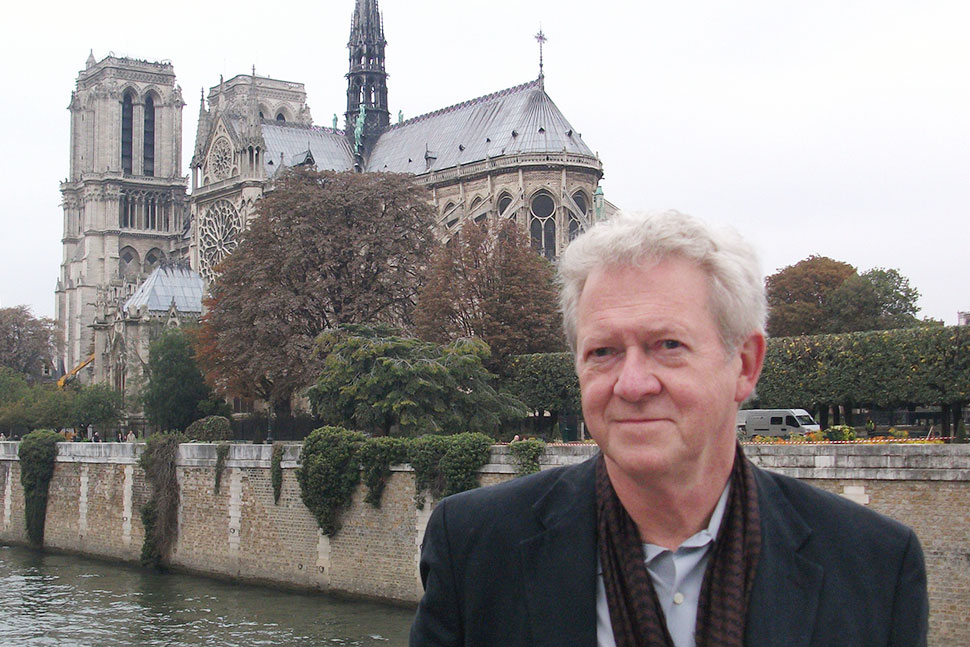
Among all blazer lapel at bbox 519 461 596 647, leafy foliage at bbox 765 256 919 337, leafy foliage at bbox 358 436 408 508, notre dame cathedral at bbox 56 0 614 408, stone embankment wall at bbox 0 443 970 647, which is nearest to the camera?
blazer lapel at bbox 519 461 596 647

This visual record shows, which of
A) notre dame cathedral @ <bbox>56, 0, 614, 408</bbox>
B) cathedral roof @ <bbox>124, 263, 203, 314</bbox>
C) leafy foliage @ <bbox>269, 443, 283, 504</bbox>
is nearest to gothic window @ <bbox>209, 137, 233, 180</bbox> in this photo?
notre dame cathedral @ <bbox>56, 0, 614, 408</bbox>

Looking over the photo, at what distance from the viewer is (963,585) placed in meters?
15.8

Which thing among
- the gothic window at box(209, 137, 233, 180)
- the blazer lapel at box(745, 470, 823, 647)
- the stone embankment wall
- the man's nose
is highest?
the gothic window at box(209, 137, 233, 180)

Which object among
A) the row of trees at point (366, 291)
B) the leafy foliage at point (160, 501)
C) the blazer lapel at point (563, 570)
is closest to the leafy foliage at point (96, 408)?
the row of trees at point (366, 291)

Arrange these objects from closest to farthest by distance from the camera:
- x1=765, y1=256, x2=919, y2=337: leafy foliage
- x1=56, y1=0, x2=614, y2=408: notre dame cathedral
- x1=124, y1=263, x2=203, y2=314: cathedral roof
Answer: x1=765, y1=256, x2=919, y2=337: leafy foliage < x1=56, y1=0, x2=614, y2=408: notre dame cathedral < x1=124, y1=263, x2=203, y2=314: cathedral roof

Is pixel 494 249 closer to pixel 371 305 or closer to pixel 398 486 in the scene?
pixel 371 305

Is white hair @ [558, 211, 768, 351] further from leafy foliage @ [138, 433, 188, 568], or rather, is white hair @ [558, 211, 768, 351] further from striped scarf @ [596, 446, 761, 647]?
leafy foliage @ [138, 433, 188, 568]

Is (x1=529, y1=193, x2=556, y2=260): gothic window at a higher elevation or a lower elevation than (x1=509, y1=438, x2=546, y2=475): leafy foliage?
higher

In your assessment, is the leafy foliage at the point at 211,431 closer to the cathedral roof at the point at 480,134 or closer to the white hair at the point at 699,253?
the cathedral roof at the point at 480,134

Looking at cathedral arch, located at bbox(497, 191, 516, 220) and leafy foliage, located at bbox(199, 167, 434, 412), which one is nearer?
leafy foliage, located at bbox(199, 167, 434, 412)

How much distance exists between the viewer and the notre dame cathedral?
5628 cm

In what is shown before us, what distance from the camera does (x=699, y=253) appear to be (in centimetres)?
251

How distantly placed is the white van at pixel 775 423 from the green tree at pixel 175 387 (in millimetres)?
24578

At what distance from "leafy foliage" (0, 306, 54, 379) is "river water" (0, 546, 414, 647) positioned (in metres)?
59.6
